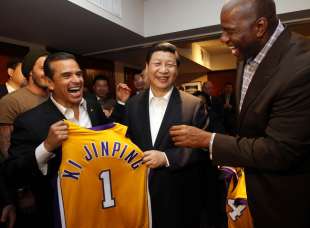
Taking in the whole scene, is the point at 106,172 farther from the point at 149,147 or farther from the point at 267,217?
the point at 267,217

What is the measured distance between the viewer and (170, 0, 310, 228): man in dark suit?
1.11 metres

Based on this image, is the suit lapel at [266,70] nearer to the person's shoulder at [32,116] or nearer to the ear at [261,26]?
the ear at [261,26]

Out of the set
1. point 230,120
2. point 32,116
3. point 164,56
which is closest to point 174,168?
point 164,56

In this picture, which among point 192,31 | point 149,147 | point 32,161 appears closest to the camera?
point 32,161

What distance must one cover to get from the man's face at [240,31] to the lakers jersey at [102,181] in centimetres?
77

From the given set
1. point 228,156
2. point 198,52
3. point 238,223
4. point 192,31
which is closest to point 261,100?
point 228,156

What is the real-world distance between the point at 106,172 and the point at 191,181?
24.2 inches

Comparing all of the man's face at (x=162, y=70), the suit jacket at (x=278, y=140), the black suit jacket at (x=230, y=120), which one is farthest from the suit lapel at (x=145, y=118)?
the black suit jacket at (x=230, y=120)

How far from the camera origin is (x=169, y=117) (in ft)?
6.03

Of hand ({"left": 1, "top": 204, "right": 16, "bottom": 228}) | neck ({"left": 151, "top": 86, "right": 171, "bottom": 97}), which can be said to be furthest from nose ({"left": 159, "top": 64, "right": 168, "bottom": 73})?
hand ({"left": 1, "top": 204, "right": 16, "bottom": 228})

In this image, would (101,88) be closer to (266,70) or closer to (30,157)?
(30,157)

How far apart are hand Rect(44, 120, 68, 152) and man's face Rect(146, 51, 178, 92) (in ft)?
2.51

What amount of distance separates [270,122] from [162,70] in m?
0.95

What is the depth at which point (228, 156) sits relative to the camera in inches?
49.1
